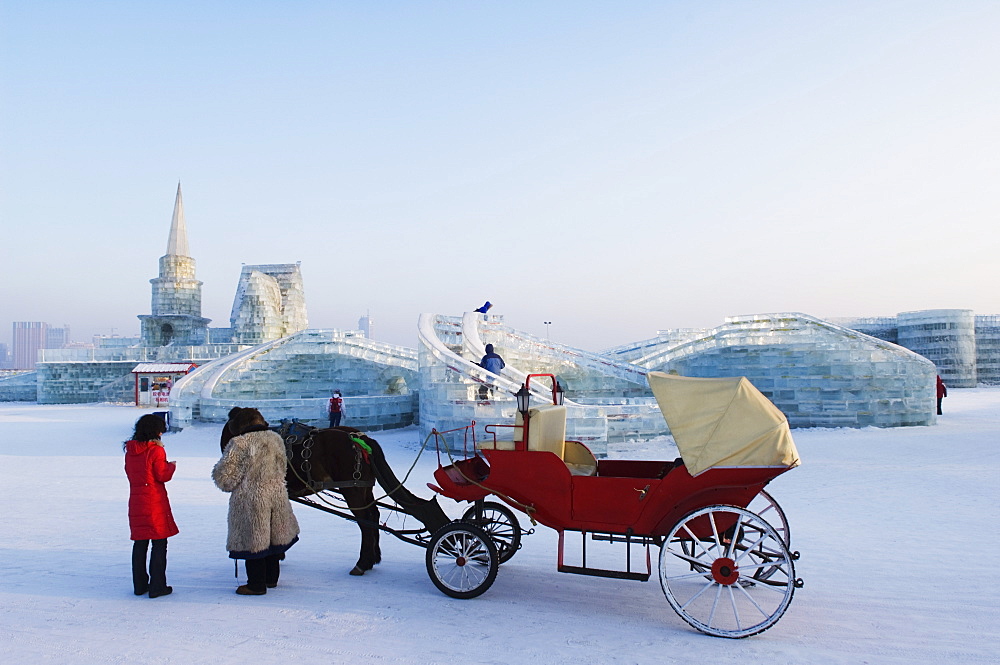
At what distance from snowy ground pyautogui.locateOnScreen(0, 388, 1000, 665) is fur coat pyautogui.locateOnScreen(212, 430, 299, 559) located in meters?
0.42

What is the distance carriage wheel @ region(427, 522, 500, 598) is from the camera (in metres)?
5.03

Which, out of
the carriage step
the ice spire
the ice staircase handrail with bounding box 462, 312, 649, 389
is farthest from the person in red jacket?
the ice spire

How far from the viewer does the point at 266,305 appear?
36.6 metres

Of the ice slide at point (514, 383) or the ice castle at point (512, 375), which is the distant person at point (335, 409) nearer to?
the ice castle at point (512, 375)

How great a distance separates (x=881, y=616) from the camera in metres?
4.66

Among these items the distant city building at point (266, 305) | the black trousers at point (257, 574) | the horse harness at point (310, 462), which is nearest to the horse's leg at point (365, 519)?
the horse harness at point (310, 462)

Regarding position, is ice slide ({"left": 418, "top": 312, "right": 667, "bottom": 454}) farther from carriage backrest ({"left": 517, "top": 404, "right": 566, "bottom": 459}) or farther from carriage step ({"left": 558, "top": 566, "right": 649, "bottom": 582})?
carriage step ({"left": 558, "top": 566, "right": 649, "bottom": 582})

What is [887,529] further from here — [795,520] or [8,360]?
[8,360]

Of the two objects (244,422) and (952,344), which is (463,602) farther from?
(952,344)

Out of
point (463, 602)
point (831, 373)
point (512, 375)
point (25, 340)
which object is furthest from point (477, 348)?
point (25, 340)

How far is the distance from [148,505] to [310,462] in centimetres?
126

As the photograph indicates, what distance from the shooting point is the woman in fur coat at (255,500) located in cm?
502

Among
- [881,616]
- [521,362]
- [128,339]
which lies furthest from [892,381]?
[128,339]

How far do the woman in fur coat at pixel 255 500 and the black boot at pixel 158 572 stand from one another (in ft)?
1.76
